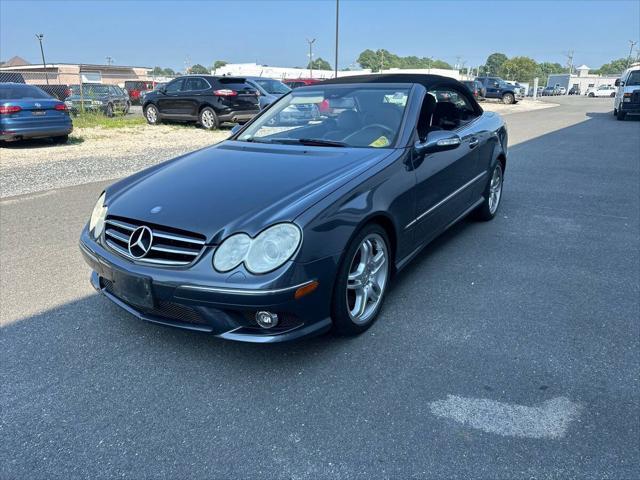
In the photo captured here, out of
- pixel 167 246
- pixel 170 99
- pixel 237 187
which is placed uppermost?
pixel 170 99

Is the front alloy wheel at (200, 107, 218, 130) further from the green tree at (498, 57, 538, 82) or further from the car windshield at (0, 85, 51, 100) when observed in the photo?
the green tree at (498, 57, 538, 82)

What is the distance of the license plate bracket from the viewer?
2.62m

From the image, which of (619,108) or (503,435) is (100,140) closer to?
(503,435)

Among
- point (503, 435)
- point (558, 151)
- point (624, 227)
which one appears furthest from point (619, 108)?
point (503, 435)

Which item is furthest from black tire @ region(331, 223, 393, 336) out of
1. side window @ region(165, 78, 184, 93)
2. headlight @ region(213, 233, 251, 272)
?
side window @ region(165, 78, 184, 93)

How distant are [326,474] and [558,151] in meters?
10.7

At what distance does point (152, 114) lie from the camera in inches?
645

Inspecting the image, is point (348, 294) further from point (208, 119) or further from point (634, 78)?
point (634, 78)

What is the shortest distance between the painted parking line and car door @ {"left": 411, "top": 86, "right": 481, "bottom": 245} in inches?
55.2

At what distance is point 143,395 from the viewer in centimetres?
256

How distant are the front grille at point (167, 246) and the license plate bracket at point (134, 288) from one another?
0.10m

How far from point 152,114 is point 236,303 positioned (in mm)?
15462

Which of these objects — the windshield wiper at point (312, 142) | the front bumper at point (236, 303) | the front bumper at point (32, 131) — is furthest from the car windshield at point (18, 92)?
the front bumper at point (236, 303)

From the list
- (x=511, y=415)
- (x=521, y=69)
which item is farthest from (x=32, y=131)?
(x=521, y=69)
